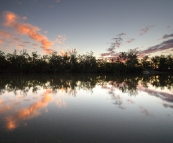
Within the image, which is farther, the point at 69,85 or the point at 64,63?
the point at 64,63

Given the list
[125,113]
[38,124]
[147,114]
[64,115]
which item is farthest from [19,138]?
[147,114]

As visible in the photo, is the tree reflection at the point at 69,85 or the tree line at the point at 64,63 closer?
the tree reflection at the point at 69,85

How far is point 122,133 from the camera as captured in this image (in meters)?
3.82

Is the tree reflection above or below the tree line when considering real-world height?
below

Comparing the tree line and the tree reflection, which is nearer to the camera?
the tree reflection

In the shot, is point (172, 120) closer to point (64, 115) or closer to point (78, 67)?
point (64, 115)

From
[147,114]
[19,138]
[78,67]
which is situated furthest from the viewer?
[78,67]

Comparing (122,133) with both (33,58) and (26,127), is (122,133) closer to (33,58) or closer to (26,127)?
(26,127)

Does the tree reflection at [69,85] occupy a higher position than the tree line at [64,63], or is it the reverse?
the tree line at [64,63]

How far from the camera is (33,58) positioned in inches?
2280

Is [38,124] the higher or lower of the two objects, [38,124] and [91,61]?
the lower

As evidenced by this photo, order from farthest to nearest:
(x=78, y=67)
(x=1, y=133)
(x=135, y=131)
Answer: (x=78, y=67) < (x=135, y=131) < (x=1, y=133)

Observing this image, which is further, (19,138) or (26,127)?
(26,127)

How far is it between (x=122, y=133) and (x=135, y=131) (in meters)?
0.45
